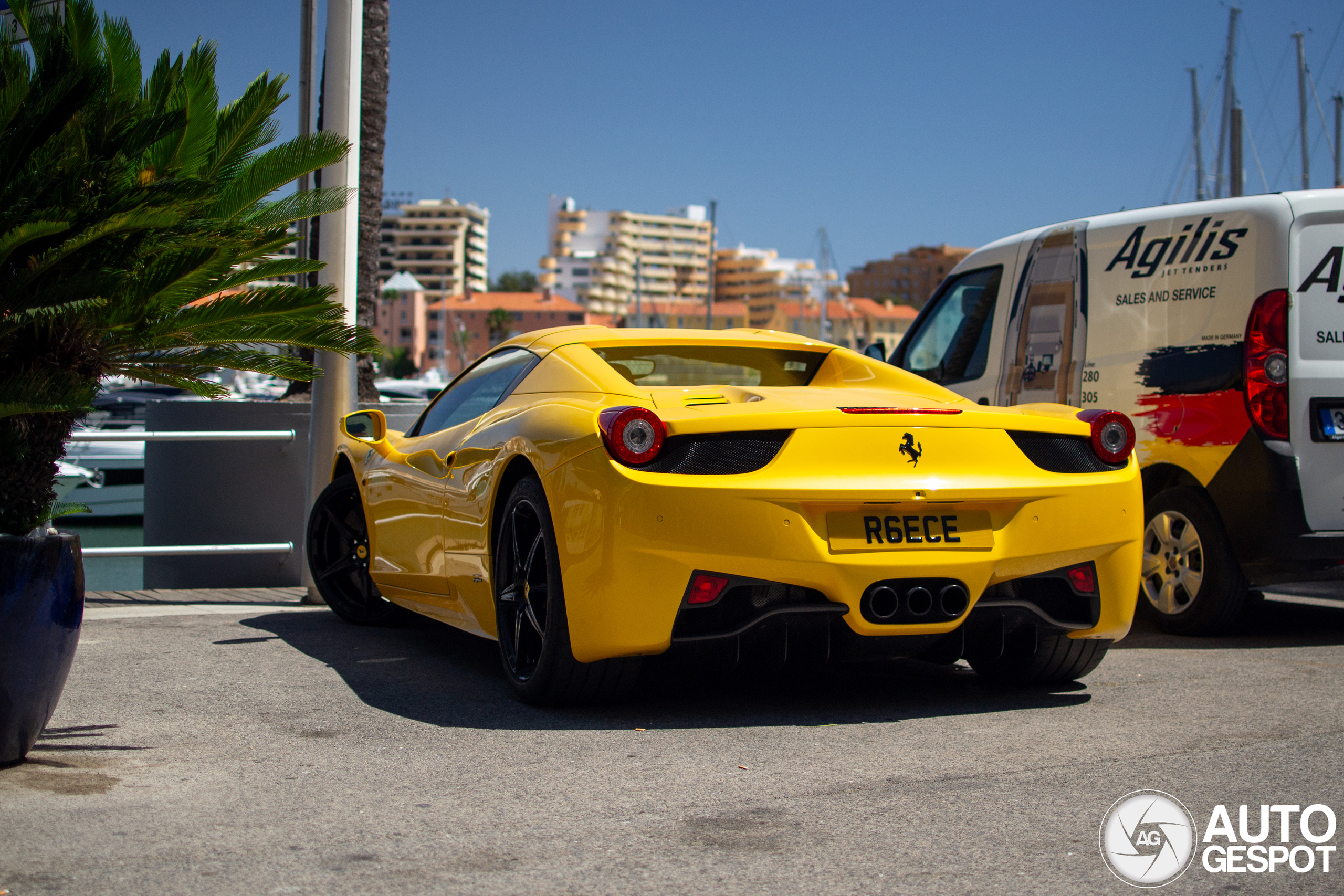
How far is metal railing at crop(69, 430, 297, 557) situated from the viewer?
786cm

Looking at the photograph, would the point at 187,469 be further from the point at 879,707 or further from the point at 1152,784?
Result: the point at 1152,784

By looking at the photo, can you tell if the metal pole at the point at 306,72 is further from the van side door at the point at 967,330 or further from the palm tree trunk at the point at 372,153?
the van side door at the point at 967,330

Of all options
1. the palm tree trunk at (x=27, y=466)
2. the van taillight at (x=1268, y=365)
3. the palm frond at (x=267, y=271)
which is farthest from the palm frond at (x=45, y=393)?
the van taillight at (x=1268, y=365)

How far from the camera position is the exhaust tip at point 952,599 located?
14.1ft

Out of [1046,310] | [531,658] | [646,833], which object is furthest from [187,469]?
[646,833]

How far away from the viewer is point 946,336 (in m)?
8.54

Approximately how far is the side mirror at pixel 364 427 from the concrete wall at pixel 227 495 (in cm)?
258

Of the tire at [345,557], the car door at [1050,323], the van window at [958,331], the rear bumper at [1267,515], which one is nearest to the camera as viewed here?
the rear bumper at [1267,515]

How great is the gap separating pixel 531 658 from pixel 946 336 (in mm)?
4664

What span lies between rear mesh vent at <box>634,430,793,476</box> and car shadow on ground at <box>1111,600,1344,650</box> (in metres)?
2.75

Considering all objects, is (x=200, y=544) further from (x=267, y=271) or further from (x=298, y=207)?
(x=298, y=207)

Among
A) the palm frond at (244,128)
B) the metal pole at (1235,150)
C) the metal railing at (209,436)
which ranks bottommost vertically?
the metal railing at (209,436)

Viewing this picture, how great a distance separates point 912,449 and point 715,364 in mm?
1563

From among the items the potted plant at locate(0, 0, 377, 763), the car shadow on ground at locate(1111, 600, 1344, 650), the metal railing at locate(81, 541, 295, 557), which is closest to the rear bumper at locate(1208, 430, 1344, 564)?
the car shadow on ground at locate(1111, 600, 1344, 650)
